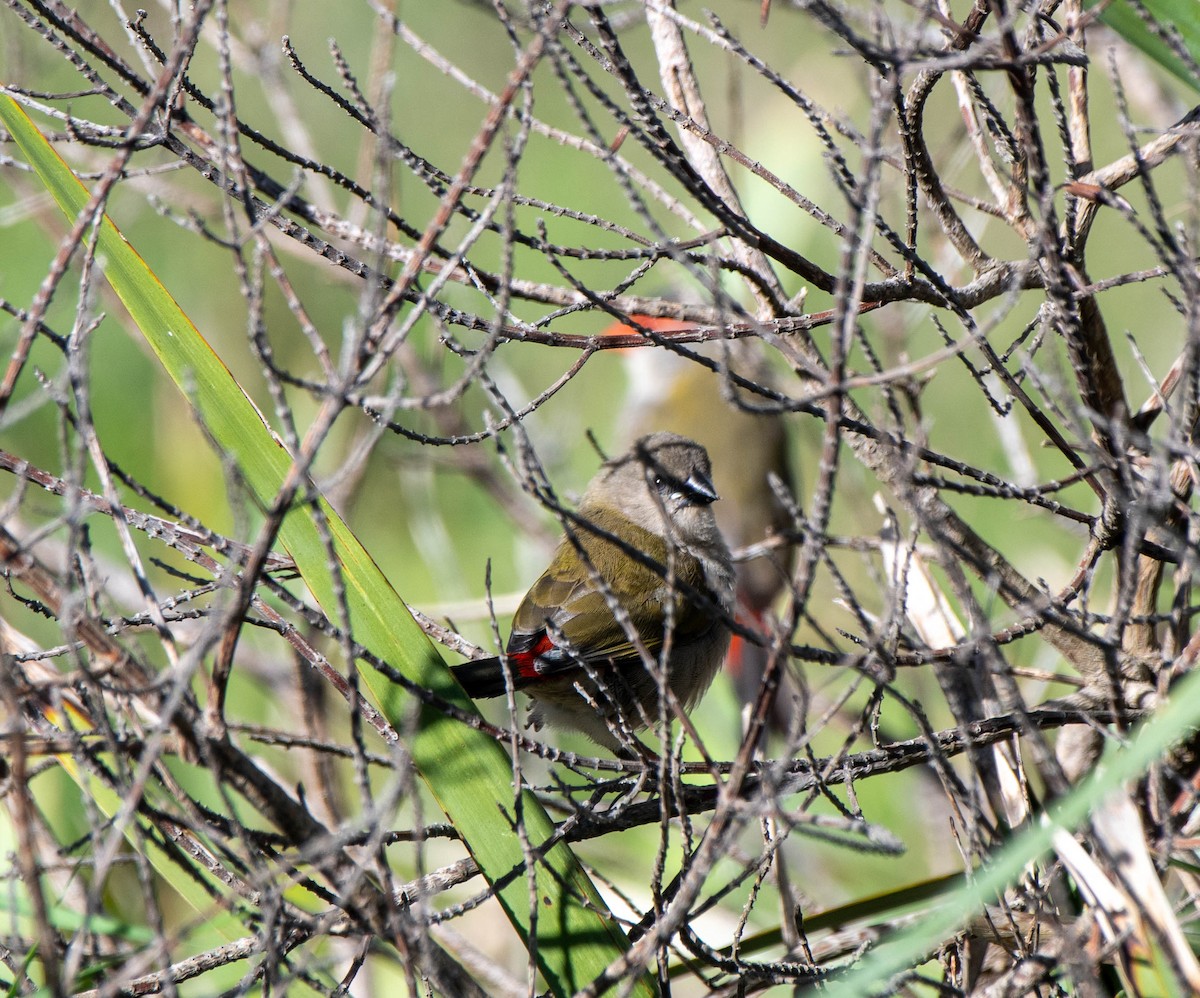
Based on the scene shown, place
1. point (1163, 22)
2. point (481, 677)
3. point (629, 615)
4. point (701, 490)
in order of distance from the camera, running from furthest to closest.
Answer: point (701, 490) → point (629, 615) → point (481, 677) → point (1163, 22)

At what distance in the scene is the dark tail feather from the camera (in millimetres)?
2340

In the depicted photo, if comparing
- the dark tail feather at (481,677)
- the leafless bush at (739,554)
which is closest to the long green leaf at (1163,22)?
the leafless bush at (739,554)

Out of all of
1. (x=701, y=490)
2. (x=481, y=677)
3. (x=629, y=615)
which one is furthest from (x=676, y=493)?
(x=481, y=677)

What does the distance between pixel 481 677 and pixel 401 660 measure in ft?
1.87

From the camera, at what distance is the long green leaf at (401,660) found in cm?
173

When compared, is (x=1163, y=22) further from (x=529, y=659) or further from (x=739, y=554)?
(x=529, y=659)

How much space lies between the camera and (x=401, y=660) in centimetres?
182

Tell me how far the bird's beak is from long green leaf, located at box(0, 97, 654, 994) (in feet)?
5.65

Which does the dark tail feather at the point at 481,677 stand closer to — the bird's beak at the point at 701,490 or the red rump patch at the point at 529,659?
the red rump patch at the point at 529,659

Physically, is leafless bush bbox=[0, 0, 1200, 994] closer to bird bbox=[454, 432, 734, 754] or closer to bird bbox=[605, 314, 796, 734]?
bird bbox=[454, 432, 734, 754]

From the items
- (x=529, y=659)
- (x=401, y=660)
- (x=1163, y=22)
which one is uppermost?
(x=1163, y=22)

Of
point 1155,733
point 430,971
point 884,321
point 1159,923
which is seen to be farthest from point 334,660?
point 1155,733

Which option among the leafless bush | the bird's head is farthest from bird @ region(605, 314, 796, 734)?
the bird's head

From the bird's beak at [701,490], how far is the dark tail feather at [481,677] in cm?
121
